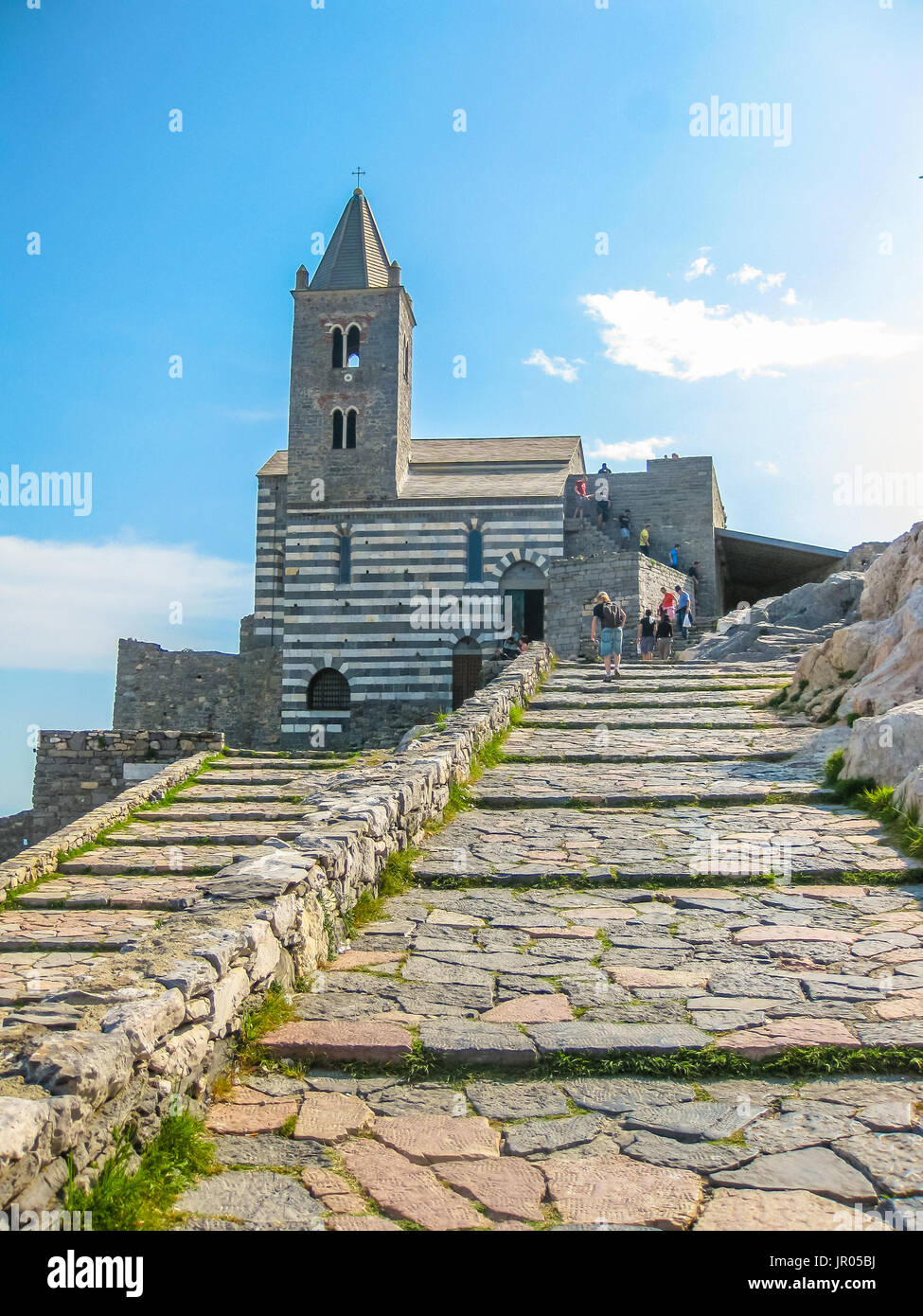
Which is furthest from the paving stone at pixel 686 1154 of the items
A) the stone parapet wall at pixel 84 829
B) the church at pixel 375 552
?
the church at pixel 375 552

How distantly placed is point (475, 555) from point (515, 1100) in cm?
2665

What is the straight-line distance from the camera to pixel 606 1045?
12.0 feet

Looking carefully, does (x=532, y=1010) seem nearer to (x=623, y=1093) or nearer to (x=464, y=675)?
(x=623, y=1093)

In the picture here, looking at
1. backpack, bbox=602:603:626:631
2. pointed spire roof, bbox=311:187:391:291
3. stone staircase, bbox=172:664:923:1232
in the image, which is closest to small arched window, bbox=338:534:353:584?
pointed spire roof, bbox=311:187:391:291

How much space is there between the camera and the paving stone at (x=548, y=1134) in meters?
3.02

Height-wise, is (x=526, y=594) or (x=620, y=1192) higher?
(x=526, y=594)

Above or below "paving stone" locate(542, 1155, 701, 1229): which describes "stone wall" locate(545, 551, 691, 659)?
above

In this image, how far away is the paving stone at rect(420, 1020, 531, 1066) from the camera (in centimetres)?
362

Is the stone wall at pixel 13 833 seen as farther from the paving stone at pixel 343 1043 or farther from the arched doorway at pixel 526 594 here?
the paving stone at pixel 343 1043

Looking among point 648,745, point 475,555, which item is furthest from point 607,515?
point 648,745

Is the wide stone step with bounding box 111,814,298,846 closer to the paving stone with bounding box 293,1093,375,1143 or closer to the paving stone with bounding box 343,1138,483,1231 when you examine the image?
the paving stone with bounding box 293,1093,375,1143

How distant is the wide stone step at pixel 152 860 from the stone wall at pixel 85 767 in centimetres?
532

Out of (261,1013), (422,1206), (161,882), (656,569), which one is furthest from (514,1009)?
(656,569)

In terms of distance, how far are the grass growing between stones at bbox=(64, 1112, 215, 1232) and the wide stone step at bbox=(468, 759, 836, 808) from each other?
5358 millimetres
